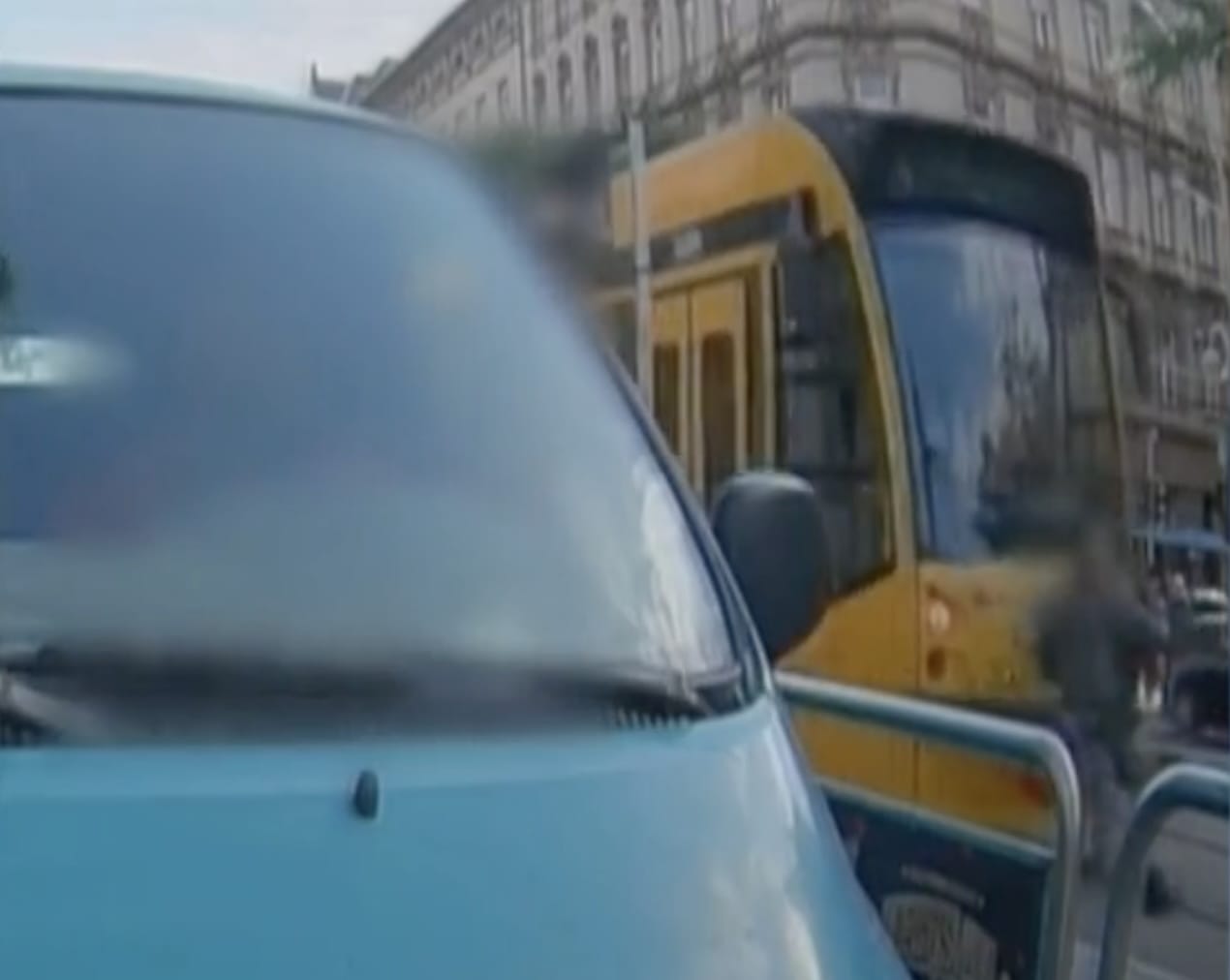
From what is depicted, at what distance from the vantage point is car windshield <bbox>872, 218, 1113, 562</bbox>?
5.30 m

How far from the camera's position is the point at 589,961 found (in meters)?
2.50

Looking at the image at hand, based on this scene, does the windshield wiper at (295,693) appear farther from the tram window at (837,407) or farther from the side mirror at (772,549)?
the tram window at (837,407)

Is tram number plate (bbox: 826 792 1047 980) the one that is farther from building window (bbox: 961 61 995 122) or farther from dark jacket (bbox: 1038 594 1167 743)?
building window (bbox: 961 61 995 122)

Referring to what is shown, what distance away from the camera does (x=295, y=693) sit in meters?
2.85

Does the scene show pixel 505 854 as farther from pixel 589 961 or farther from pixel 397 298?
pixel 397 298

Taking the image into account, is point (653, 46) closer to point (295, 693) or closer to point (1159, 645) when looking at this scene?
point (1159, 645)

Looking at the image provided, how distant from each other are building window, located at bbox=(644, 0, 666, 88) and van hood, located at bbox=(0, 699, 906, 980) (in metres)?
2.62

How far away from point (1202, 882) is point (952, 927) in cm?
67


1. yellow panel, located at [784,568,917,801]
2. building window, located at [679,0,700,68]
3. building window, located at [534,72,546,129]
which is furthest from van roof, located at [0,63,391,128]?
building window, located at [679,0,700,68]

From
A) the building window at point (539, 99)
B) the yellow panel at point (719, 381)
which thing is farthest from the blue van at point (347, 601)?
the yellow panel at point (719, 381)

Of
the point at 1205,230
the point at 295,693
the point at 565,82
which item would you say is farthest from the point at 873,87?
the point at 295,693

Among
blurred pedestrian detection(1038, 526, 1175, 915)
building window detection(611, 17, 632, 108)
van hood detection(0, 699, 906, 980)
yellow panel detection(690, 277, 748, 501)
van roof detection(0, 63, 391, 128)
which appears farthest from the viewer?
yellow panel detection(690, 277, 748, 501)

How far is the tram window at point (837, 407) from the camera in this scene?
5.88 meters

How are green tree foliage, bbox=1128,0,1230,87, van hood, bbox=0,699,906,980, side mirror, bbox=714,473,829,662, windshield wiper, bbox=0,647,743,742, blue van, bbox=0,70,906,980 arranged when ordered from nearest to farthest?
1. van hood, bbox=0,699,906,980
2. blue van, bbox=0,70,906,980
3. windshield wiper, bbox=0,647,743,742
4. side mirror, bbox=714,473,829,662
5. green tree foliage, bbox=1128,0,1230,87
